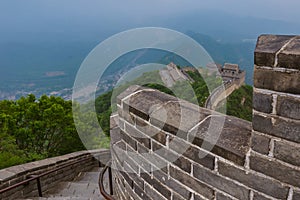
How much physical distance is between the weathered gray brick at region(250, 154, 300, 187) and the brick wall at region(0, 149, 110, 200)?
13.8 ft

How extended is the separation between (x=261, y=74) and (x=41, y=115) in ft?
33.8

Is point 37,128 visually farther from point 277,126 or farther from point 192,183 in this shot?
point 277,126

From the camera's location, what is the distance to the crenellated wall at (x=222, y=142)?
127 cm

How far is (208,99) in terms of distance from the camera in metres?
27.5

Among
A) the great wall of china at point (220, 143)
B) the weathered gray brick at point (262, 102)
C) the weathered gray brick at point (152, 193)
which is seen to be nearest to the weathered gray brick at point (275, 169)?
the great wall of china at point (220, 143)

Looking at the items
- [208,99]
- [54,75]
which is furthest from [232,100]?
[54,75]

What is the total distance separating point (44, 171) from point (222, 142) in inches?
177

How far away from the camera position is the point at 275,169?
1.36 m

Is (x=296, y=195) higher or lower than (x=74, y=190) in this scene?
higher

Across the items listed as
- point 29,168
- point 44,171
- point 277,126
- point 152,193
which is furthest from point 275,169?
point 44,171

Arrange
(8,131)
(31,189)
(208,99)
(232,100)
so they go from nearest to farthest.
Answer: (31,189) < (8,131) < (208,99) < (232,100)

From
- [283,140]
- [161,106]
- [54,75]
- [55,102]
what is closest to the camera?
[283,140]

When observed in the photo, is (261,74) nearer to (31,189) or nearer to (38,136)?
(31,189)

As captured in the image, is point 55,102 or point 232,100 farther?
point 232,100
